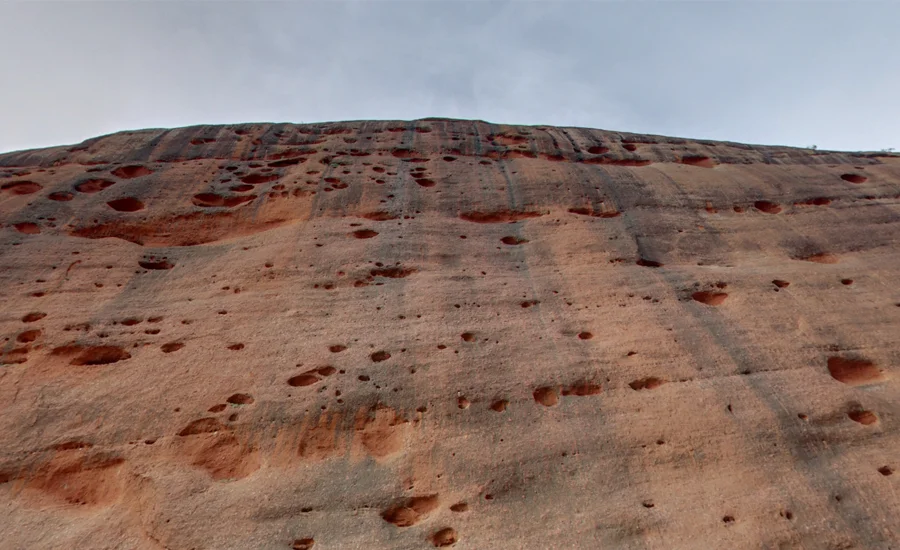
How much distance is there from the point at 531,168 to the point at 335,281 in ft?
11.4

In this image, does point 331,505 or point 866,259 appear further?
point 866,259

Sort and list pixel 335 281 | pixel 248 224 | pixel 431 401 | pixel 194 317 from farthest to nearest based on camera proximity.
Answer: pixel 248 224 → pixel 335 281 → pixel 194 317 → pixel 431 401

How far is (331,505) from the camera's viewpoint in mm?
3867

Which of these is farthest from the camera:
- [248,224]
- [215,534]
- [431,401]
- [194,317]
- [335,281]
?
[248,224]

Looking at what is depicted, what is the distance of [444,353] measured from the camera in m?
5.02

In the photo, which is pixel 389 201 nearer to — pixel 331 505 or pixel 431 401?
pixel 431 401

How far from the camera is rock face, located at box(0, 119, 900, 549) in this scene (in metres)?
3.85

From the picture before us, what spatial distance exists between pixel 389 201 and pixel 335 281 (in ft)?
5.54

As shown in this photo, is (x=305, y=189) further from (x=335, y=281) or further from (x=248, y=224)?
(x=335, y=281)

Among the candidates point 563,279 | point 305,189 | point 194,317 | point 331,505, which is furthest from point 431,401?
point 305,189

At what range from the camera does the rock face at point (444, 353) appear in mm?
3848

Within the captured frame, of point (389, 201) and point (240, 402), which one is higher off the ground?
point (389, 201)

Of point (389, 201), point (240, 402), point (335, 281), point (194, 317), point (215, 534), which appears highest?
point (389, 201)

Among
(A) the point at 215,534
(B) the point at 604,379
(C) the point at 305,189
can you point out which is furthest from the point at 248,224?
(B) the point at 604,379
